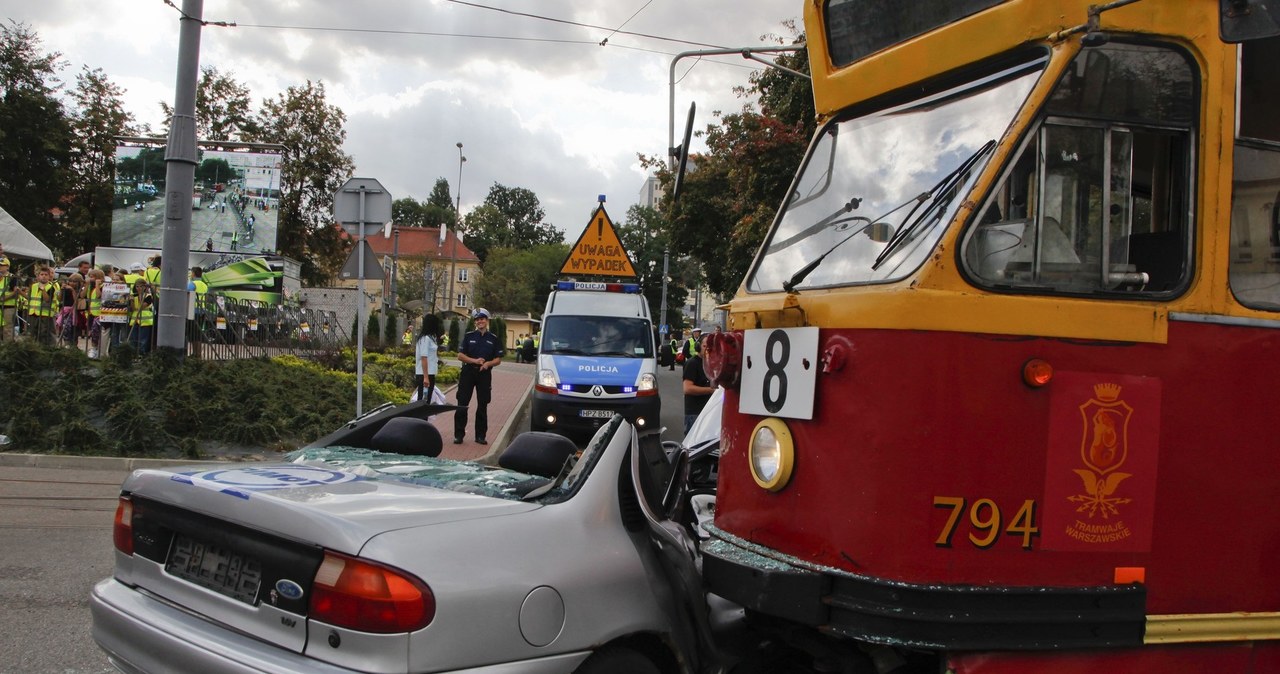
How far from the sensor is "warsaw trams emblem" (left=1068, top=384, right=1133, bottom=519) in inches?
117

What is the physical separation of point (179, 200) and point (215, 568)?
445 inches

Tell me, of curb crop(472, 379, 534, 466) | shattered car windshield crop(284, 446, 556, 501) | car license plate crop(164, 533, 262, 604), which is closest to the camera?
car license plate crop(164, 533, 262, 604)

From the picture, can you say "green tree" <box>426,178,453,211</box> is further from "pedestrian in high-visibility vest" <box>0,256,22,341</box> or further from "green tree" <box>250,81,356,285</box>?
"pedestrian in high-visibility vest" <box>0,256,22,341</box>

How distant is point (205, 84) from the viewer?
39688 millimetres

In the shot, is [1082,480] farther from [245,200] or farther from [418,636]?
[245,200]

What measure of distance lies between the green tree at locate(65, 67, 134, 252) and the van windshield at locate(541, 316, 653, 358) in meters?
33.8

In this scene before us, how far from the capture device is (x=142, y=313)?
1605 centimetres

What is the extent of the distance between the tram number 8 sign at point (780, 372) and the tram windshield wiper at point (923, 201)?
14.3 inches

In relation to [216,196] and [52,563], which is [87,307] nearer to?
[52,563]

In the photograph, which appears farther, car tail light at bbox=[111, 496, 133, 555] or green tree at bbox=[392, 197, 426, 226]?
green tree at bbox=[392, 197, 426, 226]

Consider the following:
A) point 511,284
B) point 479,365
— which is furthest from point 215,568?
point 511,284

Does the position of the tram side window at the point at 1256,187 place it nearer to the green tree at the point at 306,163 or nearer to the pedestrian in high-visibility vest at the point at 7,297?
the pedestrian in high-visibility vest at the point at 7,297

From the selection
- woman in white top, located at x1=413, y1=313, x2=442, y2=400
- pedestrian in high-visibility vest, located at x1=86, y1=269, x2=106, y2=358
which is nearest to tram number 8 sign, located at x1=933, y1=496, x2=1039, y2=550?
woman in white top, located at x1=413, y1=313, x2=442, y2=400

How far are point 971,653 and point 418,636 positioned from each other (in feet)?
5.45
